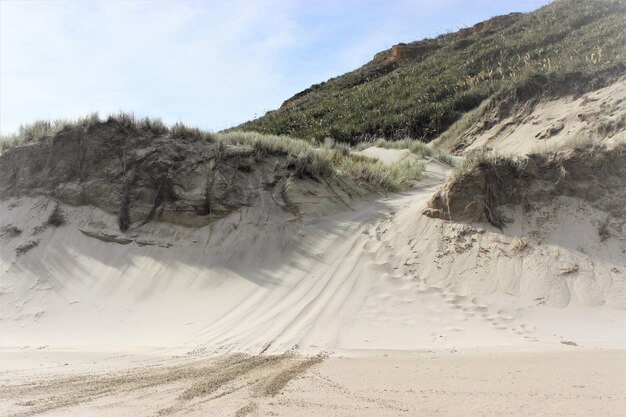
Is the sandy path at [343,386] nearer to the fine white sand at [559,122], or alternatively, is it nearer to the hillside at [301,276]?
the hillside at [301,276]

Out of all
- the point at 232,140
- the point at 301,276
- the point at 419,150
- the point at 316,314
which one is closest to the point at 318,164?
the point at 232,140

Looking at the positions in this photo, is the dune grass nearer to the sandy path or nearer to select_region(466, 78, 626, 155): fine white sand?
select_region(466, 78, 626, 155): fine white sand

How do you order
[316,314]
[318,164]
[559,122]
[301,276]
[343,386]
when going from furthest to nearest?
[559,122] → [318,164] → [301,276] → [316,314] → [343,386]

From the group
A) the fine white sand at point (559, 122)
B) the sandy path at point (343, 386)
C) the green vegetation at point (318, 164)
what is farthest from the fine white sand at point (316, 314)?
the fine white sand at point (559, 122)

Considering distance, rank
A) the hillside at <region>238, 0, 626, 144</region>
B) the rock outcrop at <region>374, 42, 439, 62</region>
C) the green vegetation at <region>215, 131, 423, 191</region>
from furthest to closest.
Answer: the rock outcrop at <region>374, 42, 439, 62</region>
the hillside at <region>238, 0, 626, 144</region>
the green vegetation at <region>215, 131, 423, 191</region>

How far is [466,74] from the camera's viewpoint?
93.8 ft

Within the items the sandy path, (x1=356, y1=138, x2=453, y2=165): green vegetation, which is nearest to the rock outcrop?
(x1=356, y1=138, x2=453, y2=165): green vegetation

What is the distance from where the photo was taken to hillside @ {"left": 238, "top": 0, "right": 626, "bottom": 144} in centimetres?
2203

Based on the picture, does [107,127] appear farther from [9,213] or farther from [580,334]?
[580,334]

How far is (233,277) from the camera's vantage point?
9109 mm

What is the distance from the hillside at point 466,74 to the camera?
72.3ft

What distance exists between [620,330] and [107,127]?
10453 mm

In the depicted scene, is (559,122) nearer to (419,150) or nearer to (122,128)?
(419,150)

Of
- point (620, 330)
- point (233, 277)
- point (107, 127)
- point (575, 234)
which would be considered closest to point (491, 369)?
point (620, 330)
